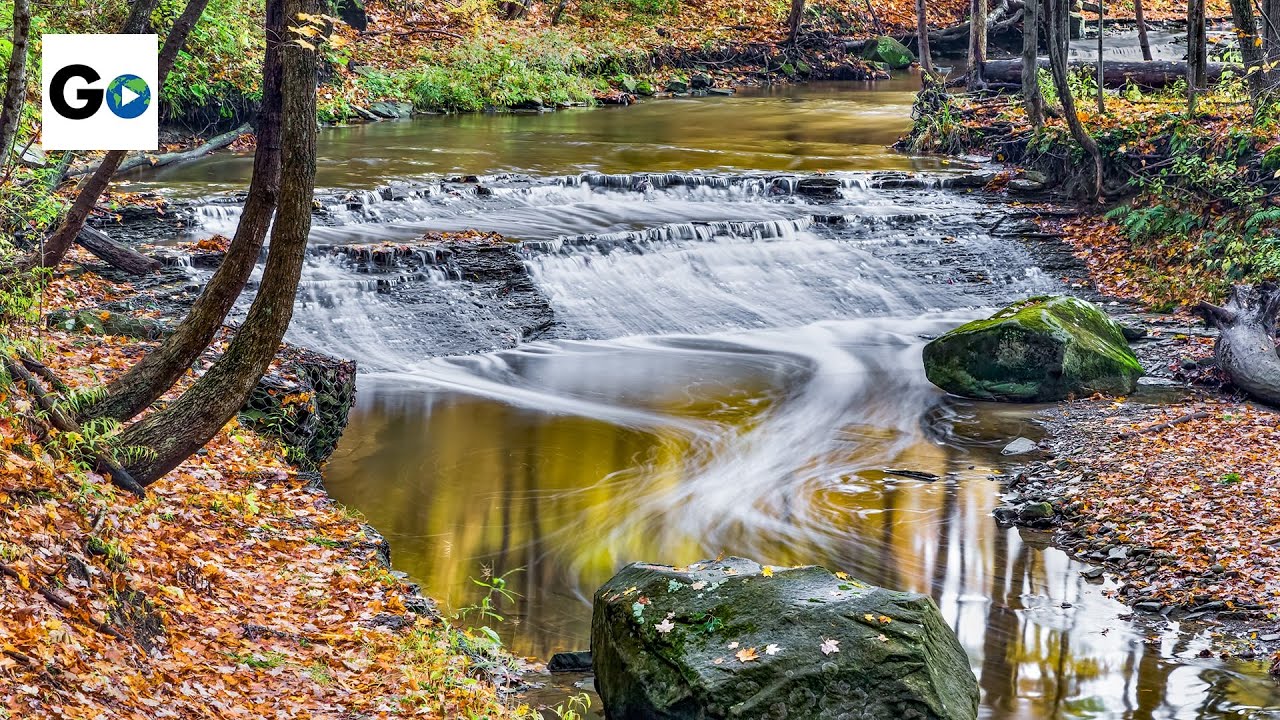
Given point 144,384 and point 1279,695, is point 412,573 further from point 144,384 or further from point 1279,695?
point 1279,695

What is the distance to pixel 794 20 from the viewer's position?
3725cm

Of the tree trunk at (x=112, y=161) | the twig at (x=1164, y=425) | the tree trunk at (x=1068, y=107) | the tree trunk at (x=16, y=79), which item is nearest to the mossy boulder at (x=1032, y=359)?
the twig at (x=1164, y=425)

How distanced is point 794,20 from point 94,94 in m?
30.7

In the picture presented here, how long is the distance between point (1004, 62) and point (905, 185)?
7.05m

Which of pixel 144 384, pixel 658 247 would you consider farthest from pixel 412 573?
pixel 658 247

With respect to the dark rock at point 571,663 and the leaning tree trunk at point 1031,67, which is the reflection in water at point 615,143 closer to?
the leaning tree trunk at point 1031,67

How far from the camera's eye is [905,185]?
20766mm

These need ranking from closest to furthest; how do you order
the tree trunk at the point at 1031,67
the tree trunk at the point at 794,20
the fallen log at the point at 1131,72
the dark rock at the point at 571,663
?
1. the dark rock at the point at 571,663
2. the tree trunk at the point at 1031,67
3. the fallen log at the point at 1131,72
4. the tree trunk at the point at 794,20

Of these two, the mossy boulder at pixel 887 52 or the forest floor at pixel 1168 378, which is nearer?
the forest floor at pixel 1168 378

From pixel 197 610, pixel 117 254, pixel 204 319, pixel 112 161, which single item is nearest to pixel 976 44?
pixel 117 254

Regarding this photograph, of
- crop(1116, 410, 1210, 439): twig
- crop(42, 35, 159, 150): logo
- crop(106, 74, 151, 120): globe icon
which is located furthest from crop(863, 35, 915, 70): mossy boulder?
crop(42, 35, 159, 150): logo

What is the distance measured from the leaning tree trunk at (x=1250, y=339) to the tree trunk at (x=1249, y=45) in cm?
459

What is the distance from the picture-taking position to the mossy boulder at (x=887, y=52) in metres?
38.2

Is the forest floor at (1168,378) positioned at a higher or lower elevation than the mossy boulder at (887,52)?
lower
